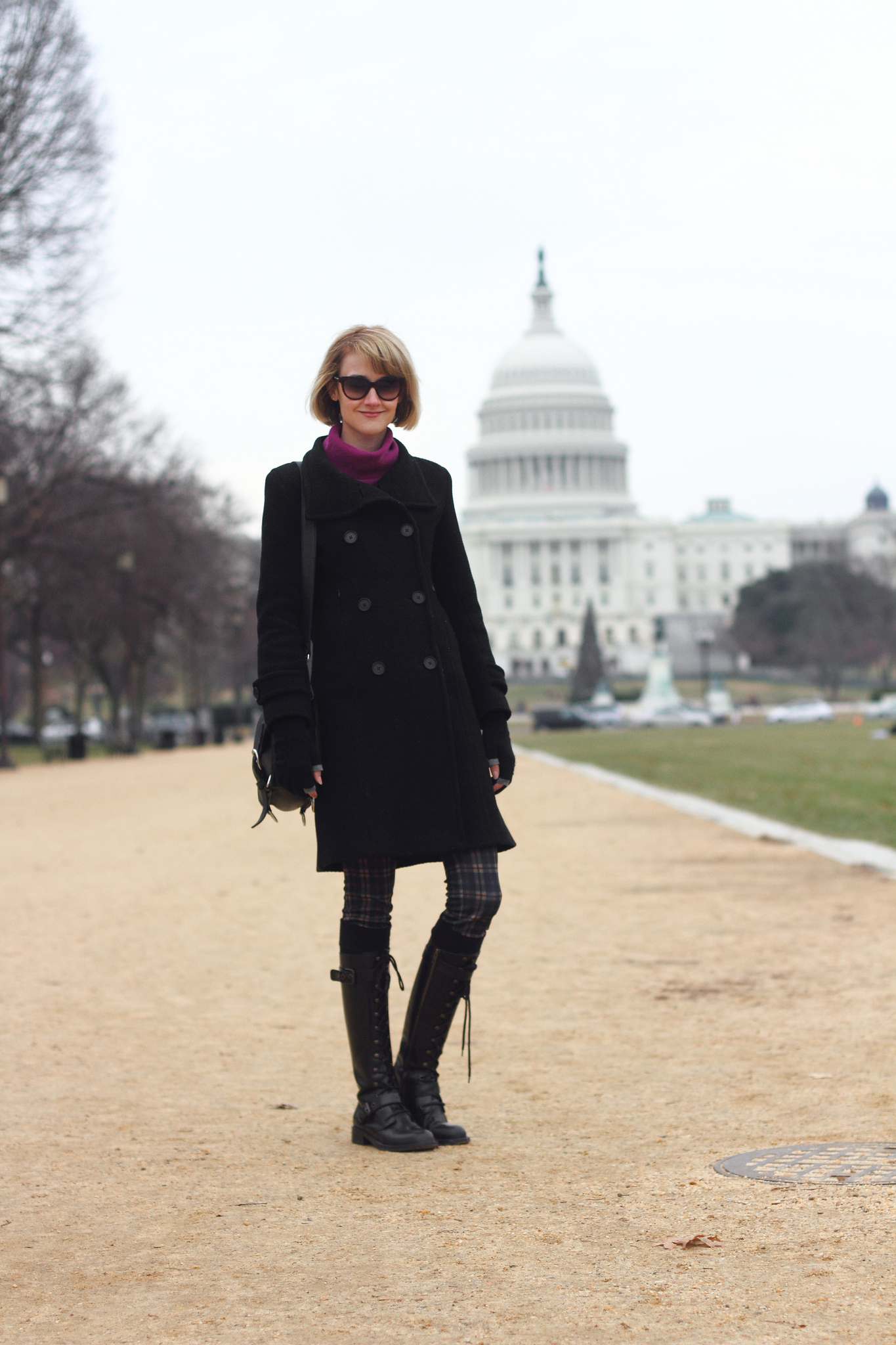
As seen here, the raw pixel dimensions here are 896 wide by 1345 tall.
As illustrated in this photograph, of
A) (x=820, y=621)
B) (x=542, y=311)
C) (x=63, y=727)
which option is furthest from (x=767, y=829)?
(x=542, y=311)

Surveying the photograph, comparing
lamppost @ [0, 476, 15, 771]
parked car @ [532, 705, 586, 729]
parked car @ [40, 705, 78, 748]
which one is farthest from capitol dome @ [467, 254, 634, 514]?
lamppost @ [0, 476, 15, 771]

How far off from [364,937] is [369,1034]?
0.87ft

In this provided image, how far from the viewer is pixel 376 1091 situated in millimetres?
5262

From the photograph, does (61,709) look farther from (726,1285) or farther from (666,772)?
(726,1285)

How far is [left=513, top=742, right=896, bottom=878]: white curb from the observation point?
547 inches

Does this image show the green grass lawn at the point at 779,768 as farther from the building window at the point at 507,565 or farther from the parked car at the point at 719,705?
the building window at the point at 507,565

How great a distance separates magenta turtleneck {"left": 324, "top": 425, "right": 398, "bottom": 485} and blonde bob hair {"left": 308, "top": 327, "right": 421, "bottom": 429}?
0.39 ft

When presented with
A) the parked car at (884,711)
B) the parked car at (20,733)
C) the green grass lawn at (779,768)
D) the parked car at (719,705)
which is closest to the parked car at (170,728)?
the parked car at (20,733)

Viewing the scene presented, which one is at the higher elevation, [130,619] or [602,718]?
[130,619]

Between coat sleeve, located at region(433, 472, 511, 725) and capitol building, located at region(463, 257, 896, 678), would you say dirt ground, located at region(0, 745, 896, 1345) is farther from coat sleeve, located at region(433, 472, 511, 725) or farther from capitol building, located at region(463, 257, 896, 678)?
capitol building, located at region(463, 257, 896, 678)

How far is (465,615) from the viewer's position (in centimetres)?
541

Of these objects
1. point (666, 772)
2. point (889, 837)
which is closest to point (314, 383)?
point (889, 837)

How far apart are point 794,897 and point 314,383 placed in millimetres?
7146

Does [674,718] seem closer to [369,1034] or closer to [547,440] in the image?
[369,1034]
